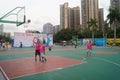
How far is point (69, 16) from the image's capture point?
9681 centimetres

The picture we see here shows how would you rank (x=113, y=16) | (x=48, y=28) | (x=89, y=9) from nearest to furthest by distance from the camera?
(x=113, y=16)
(x=89, y=9)
(x=48, y=28)

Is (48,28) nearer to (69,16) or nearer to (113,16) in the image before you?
(69,16)

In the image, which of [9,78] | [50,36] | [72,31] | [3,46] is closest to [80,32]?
[72,31]

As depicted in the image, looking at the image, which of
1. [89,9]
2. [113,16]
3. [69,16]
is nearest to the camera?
[113,16]

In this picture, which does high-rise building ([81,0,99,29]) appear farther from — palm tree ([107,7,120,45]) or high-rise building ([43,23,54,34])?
high-rise building ([43,23,54,34])

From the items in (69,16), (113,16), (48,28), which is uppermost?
(69,16)

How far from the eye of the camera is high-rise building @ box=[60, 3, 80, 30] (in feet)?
316

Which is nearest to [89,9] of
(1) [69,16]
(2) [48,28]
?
(1) [69,16]

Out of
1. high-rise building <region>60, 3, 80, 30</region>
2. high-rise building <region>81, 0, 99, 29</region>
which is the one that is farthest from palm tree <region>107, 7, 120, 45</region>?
high-rise building <region>60, 3, 80, 30</region>

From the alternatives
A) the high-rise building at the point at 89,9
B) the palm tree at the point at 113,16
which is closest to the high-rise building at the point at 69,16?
the high-rise building at the point at 89,9

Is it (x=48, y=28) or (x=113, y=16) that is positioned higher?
(x=48, y=28)

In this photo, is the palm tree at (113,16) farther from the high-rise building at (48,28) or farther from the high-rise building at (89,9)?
the high-rise building at (48,28)

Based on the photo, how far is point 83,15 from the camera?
86.6 m

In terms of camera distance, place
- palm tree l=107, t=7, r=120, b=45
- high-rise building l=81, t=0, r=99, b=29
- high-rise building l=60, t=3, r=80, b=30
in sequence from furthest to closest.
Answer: high-rise building l=60, t=3, r=80, b=30
high-rise building l=81, t=0, r=99, b=29
palm tree l=107, t=7, r=120, b=45
